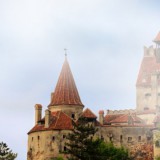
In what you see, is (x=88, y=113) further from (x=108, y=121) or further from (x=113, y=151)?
(x=113, y=151)

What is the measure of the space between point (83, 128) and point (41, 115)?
3172cm

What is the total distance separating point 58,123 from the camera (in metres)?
123

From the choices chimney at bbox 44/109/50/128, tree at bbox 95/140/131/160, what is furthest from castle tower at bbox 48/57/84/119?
tree at bbox 95/140/131/160

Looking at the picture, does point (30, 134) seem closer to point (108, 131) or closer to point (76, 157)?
point (108, 131)

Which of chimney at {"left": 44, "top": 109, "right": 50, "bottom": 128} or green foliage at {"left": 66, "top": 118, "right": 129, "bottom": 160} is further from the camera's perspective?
chimney at {"left": 44, "top": 109, "right": 50, "bottom": 128}

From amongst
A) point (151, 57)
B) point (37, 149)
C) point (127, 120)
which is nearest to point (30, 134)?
point (37, 149)

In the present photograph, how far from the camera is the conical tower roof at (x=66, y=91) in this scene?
418 feet

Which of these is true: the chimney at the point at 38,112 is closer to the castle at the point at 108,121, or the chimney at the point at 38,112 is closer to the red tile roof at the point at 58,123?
the castle at the point at 108,121

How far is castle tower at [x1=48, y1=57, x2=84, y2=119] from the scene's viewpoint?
127 metres

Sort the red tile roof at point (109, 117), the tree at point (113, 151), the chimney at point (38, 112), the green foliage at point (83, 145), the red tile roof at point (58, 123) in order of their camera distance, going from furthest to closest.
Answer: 1. the red tile roof at point (109, 117)
2. the chimney at point (38, 112)
3. the red tile roof at point (58, 123)
4. the tree at point (113, 151)
5. the green foliage at point (83, 145)

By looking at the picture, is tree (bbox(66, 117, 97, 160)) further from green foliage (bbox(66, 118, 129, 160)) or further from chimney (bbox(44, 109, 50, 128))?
chimney (bbox(44, 109, 50, 128))

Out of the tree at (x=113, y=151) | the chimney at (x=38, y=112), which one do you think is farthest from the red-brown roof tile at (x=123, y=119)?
the chimney at (x=38, y=112)

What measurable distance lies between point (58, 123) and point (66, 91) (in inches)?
286

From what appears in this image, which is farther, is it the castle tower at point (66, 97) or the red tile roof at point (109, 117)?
the red tile roof at point (109, 117)
